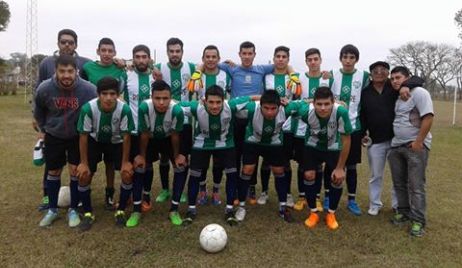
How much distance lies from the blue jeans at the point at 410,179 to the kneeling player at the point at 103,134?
3154 millimetres

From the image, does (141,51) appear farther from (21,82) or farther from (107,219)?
(21,82)

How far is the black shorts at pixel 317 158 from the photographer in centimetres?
484

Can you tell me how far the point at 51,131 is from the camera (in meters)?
4.62

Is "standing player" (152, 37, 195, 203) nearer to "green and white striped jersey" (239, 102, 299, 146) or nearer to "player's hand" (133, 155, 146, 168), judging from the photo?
"player's hand" (133, 155, 146, 168)

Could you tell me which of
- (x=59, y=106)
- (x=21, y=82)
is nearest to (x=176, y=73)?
(x=59, y=106)

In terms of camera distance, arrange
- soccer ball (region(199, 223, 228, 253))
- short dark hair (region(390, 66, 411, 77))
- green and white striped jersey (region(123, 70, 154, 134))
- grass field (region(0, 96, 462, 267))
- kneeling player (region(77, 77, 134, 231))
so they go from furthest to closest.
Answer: green and white striped jersey (region(123, 70, 154, 134))
short dark hair (region(390, 66, 411, 77))
kneeling player (region(77, 77, 134, 231))
soccer ball (region(199, 223, 228, 253))
grass field (region(0, 96, 462, 267))

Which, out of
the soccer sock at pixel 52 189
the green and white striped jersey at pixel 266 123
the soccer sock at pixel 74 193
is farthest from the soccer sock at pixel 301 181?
the soccer sock at pixel 52 189

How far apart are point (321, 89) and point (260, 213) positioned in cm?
181

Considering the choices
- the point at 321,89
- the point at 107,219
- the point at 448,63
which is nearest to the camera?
the point at 321,89

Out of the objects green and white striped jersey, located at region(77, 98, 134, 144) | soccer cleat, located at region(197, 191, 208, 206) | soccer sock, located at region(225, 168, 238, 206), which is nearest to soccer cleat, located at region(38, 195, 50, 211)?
green and white striped jersey, located at region(77, 98, 134, 144)

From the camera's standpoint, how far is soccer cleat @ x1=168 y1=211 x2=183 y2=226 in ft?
15.5

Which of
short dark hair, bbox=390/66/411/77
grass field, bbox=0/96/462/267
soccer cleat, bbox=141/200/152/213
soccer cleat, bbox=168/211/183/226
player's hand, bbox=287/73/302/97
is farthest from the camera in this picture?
soccer cleat, bbox=141/200/152/213

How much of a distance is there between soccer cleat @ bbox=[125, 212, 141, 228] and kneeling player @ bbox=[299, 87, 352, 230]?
200cm

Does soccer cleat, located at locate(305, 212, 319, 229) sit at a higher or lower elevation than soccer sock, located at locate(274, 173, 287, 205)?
lower
